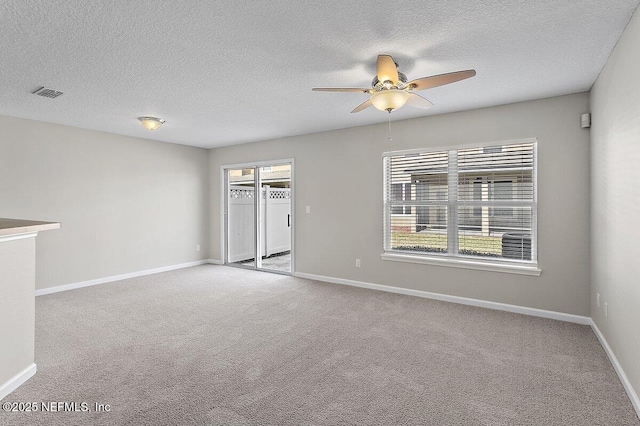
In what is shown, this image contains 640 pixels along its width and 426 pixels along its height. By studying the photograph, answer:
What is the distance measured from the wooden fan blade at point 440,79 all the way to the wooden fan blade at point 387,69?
177 millimetres

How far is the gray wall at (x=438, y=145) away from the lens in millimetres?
3484

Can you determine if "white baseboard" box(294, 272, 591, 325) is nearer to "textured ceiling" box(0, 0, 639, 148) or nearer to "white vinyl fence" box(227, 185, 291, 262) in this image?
"white vinyl fence" box(227, 185, 291, 262)

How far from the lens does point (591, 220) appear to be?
3.34 m

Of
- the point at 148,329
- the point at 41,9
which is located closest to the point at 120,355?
the point at 148,329

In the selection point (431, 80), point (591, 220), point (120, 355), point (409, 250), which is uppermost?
point (431, 80)

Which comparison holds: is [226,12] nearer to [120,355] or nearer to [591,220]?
[120,355]

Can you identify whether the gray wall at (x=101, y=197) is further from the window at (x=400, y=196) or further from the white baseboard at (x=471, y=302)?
the window at (x=400, y=196)

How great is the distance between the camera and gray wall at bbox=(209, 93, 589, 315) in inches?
137

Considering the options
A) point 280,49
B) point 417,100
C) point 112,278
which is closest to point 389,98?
point 417,100

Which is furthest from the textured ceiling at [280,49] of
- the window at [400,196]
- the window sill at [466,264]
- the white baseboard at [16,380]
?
the white baseboard at [16,380]

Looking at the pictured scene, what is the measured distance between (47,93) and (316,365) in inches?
148

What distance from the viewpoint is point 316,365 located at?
2557 mm

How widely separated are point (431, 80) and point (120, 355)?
330 cm

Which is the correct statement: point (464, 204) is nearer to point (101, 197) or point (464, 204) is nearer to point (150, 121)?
point (150, 121)
